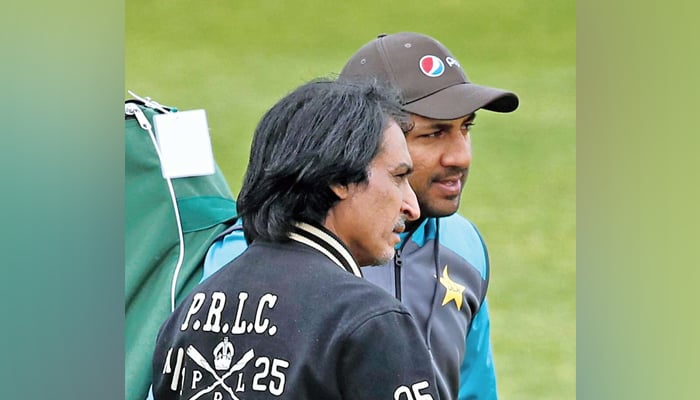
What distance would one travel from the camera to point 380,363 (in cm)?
112


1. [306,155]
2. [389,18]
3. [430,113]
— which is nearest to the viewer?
[306,155]

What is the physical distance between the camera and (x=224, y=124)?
2.20m

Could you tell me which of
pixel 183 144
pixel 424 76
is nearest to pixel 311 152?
pixel 424 76

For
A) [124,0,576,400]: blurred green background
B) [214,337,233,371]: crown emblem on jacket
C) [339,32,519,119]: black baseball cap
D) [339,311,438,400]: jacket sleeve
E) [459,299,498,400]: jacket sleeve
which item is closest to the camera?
[339,311,438,400]: jacket sleeve

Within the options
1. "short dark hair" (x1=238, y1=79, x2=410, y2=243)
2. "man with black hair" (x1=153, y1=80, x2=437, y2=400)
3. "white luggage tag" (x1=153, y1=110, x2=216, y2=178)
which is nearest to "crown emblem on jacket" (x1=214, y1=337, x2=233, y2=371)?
"man with black hair" (x1=153, y1=80, x2=437, y2=400)

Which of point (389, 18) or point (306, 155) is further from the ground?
point (389, 18)

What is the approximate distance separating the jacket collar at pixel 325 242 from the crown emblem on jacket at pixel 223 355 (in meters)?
0.16

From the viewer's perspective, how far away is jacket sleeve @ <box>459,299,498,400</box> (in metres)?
2.06

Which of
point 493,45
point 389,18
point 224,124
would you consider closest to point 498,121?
point 493,45

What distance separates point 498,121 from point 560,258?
366 millimetres

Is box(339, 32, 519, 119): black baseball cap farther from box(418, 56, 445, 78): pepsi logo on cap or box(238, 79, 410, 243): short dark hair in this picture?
box(238, 79, 410, 243): short dark hair

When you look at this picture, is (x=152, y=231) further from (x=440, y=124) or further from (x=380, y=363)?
(x=380, y=363)
